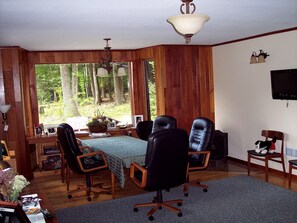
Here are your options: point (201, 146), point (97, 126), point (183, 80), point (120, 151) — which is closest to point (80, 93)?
point (97, 126)

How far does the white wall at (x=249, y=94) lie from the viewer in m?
5.57

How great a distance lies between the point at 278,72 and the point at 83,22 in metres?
3.22

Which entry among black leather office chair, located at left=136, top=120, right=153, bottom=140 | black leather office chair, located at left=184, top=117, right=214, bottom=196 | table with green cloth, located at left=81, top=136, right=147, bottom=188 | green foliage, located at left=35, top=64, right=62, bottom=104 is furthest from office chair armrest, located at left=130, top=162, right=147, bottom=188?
green foliage, located at left=35, top=64, right=62, bottom=104

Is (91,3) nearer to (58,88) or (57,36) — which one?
(57,36)

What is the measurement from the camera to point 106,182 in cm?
593

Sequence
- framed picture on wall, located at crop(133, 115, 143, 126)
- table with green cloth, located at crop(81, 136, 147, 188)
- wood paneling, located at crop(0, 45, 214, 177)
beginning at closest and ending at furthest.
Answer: table with green cloth, located at crop(81, 136, 147, 188) < wood paneling, located at crop(0, 45, 214, 177) < framed picture on wall, located at crop(133, 115, 143, 126)

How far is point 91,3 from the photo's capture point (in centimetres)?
319

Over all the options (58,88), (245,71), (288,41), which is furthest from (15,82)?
(288,41)

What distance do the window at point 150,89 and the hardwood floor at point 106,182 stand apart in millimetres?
1606

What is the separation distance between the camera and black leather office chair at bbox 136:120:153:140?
21.0 ft

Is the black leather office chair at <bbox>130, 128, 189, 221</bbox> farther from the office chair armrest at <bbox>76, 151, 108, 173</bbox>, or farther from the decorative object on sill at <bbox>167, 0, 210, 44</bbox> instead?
the decorative object on sill at <bbox>167, 0, 210, 44</bbox>

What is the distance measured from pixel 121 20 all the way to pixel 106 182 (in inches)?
116

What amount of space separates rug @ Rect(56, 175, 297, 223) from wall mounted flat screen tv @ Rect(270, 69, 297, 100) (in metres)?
1.41

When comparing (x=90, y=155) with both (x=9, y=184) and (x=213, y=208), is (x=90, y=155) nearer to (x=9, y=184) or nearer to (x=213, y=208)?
(x=213, y=208)
